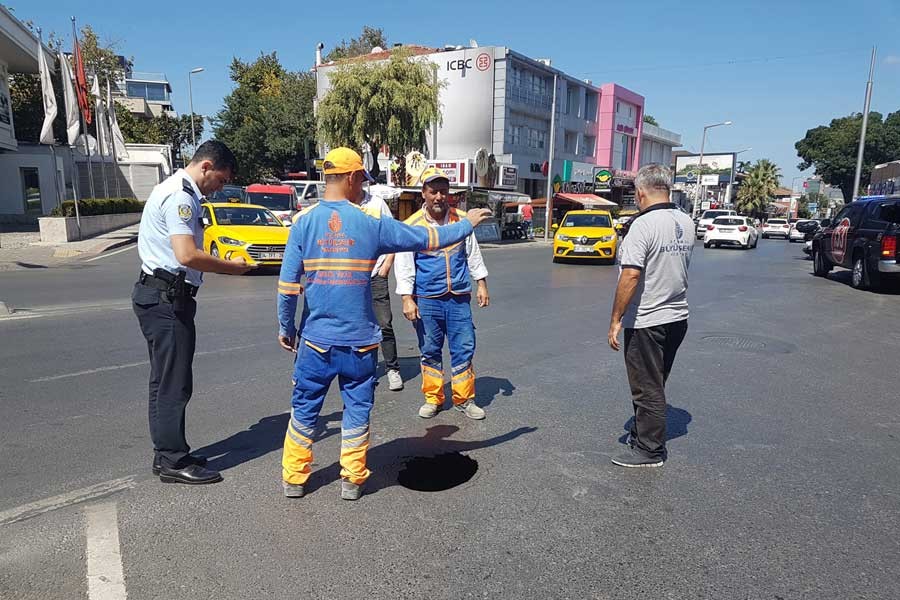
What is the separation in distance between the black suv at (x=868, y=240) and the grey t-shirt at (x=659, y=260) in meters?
10.7

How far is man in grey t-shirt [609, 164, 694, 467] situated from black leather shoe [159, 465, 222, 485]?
2.58 metres

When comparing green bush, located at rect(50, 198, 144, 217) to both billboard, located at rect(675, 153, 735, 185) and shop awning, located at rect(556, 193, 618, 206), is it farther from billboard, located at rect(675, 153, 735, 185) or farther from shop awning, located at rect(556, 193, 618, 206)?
billboard, located at rect(675, 153, 735, 185)

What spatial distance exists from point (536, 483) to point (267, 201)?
20.6 m

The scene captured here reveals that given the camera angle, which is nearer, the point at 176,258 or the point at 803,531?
the point at 803,531

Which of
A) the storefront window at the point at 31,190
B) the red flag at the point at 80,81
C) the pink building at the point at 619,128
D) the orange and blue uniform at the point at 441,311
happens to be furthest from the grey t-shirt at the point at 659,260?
the pink building at the point at 619,128

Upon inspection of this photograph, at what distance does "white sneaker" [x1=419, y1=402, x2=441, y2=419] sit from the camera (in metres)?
4.87

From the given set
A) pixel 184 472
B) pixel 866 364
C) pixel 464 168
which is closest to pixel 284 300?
pixel 184 472

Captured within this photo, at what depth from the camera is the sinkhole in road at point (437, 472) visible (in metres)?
3.71

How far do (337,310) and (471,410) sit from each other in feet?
6.34

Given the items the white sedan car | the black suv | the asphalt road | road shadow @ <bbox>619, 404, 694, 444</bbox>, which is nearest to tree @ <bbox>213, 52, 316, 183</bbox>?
the white sedan car

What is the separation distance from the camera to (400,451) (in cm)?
421

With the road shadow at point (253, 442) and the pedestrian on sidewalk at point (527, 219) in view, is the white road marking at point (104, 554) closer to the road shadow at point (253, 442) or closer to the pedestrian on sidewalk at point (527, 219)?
the road shadow at point (253, 442)

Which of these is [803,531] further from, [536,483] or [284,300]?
[284,300]

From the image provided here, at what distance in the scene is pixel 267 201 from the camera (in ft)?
73.6
